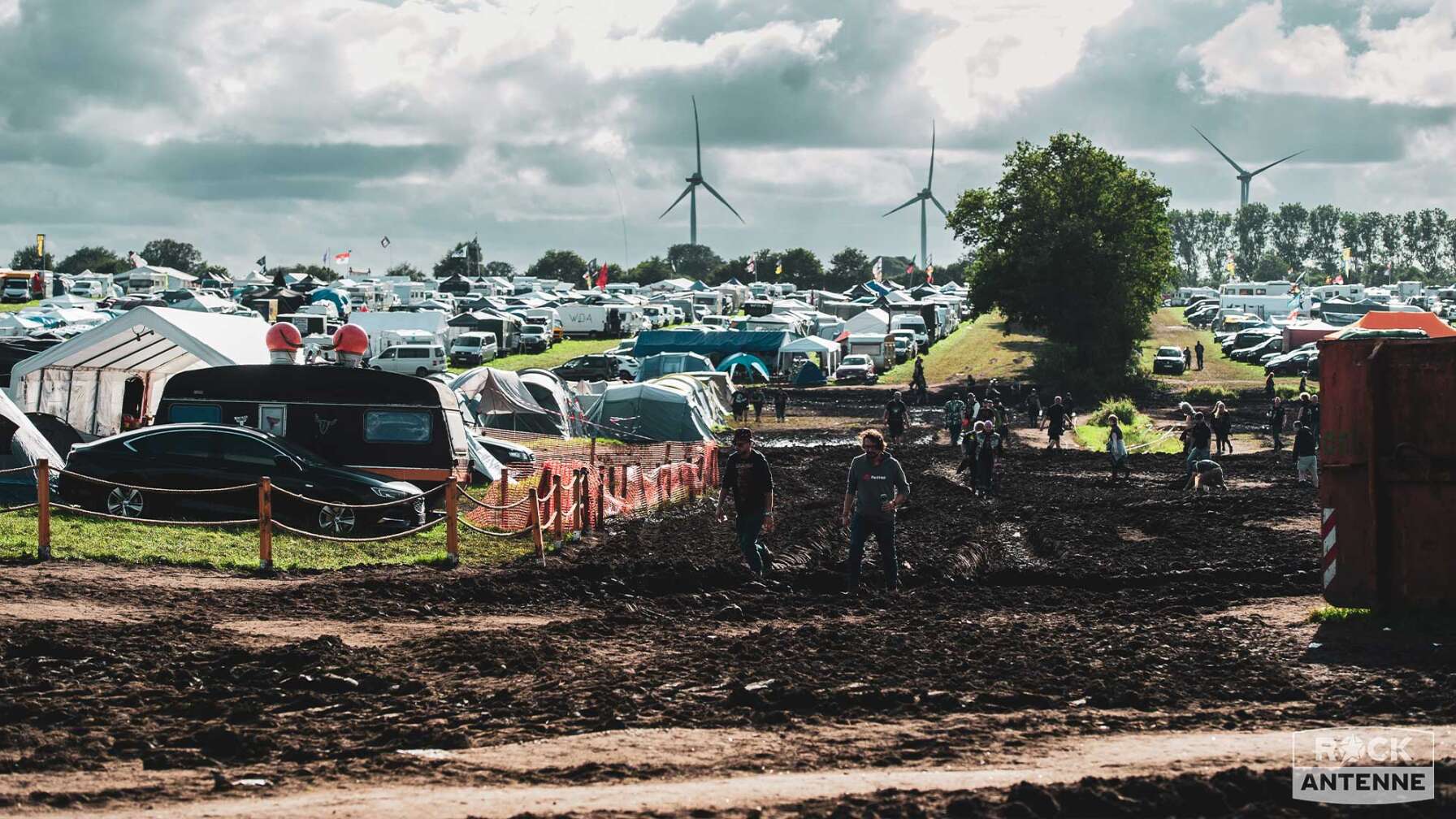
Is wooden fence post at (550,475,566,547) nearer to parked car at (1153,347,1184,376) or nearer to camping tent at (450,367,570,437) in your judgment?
camping tent at (450,367,570,437)

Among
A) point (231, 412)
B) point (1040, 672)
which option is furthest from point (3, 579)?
point (1040, 672)

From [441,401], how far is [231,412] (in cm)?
296

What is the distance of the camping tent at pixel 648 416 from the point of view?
4306cm

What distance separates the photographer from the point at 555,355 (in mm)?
77562

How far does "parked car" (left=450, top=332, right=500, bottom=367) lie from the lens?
7031cm

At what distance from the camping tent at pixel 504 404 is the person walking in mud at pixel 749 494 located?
2423 cm

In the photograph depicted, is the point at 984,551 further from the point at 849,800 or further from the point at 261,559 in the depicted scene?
the point at 849,800

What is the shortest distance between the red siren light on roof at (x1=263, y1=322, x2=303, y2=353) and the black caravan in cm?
440

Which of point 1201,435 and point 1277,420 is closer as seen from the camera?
point 1201,435

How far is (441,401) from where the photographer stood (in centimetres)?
2111

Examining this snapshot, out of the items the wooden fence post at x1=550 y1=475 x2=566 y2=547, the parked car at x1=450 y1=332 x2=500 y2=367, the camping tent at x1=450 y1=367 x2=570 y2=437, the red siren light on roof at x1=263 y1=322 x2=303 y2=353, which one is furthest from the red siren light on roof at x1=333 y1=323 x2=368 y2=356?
the parked car at x1=450 y1=332 x2=500 y2=367

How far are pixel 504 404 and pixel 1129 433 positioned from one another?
18791 mm

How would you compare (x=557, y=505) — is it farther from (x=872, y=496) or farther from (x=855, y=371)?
(x=855, y=371)

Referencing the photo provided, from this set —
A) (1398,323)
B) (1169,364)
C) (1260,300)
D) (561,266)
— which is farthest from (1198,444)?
(561,266)
